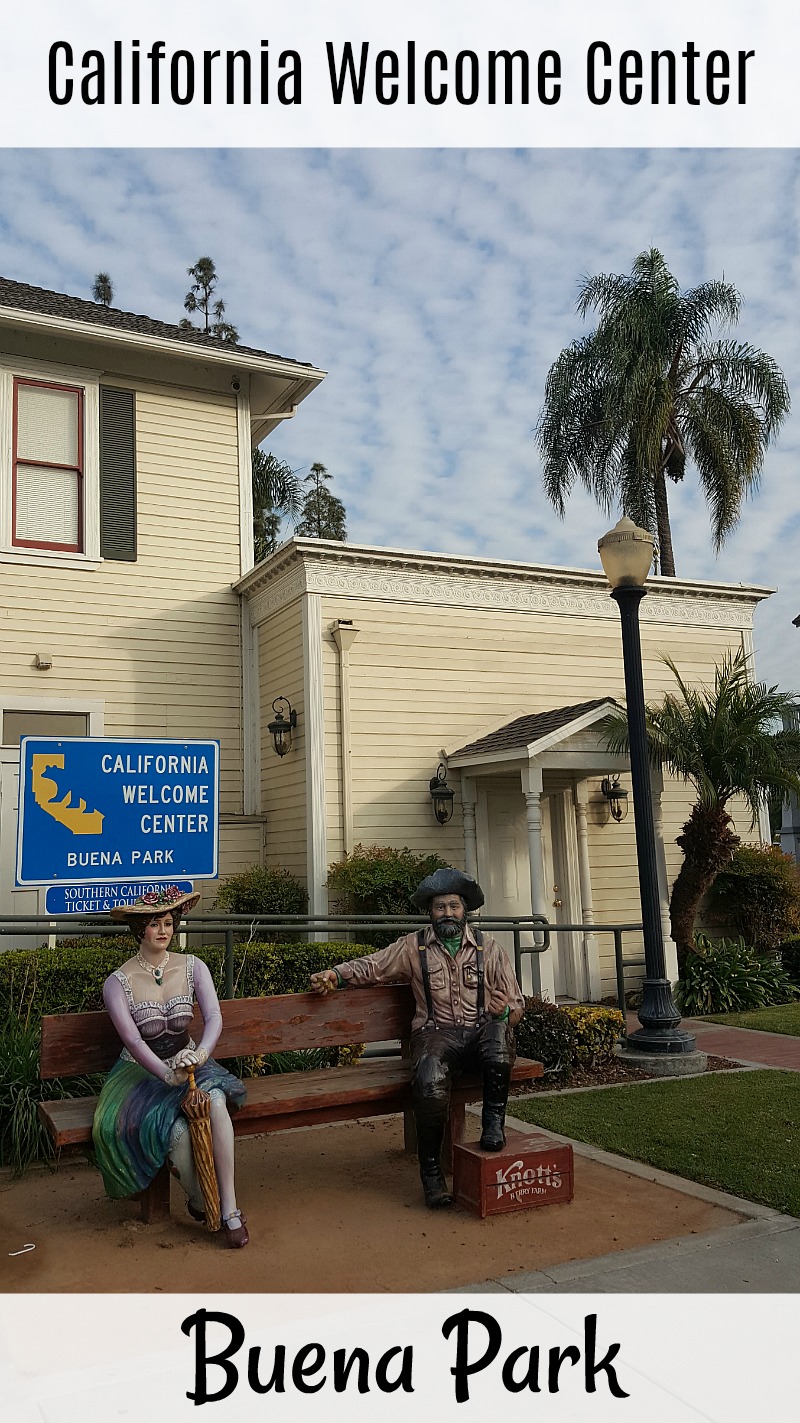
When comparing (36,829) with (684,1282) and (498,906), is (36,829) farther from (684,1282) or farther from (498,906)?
(498,906)

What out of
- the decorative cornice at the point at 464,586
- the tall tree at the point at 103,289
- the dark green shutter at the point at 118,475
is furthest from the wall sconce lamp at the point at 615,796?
the tall tree at the point at 103,289

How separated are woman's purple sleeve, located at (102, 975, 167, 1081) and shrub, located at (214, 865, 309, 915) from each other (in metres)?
6.90

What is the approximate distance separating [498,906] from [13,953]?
256 inches

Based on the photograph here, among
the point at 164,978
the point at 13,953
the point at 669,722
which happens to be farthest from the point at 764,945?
the point at 164,978

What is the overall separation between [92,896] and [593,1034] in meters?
4.04

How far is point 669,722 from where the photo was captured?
12.6 meters

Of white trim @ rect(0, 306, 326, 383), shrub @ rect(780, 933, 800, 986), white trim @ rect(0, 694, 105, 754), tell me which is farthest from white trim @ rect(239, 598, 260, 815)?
shrub @ rect(780, 933, 800, 986)

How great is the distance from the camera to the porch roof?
467 inches

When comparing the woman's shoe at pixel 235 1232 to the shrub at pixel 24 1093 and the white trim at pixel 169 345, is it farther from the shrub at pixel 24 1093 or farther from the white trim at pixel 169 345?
the white trim at pixel 169 345

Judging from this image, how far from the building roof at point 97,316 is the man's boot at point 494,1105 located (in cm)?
1071

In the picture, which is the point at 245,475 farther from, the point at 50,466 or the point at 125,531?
the point at 50,466

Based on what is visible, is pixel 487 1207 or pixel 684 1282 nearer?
pixel 684 1282

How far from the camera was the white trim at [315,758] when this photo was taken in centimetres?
1196
